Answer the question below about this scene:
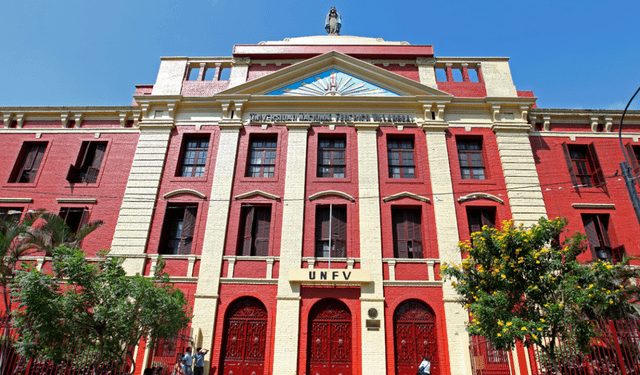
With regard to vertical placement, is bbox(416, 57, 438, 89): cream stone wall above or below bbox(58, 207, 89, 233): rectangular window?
above

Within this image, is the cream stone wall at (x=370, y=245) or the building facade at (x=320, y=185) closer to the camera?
the cream stone wall at (x=370, y=245)

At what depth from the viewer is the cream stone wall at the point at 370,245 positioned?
15.2 metres

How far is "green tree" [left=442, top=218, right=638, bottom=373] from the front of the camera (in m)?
10.9

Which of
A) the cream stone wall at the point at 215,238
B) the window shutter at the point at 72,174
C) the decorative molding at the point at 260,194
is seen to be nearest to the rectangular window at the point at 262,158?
the cream stone wall at the point at 215,238

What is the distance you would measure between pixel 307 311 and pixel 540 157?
13.3 meters

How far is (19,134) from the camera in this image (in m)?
21.0

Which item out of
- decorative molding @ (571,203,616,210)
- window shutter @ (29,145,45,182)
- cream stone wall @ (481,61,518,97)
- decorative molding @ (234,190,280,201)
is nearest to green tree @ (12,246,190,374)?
decorative molding @ (234,190,280,201)

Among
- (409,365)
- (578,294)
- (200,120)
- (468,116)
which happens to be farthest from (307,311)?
(468,116)

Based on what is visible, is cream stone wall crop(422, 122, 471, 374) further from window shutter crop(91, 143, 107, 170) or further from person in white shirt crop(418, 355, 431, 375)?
window shutter crop(91, 143, 107, 170)

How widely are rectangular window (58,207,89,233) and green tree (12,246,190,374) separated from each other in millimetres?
7217

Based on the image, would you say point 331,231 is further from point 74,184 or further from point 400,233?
point 74,184

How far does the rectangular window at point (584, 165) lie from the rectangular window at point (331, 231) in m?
11.0

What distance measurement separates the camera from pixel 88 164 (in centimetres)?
2022

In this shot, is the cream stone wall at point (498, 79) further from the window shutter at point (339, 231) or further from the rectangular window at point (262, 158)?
the rectangular window at point (262, 158)
